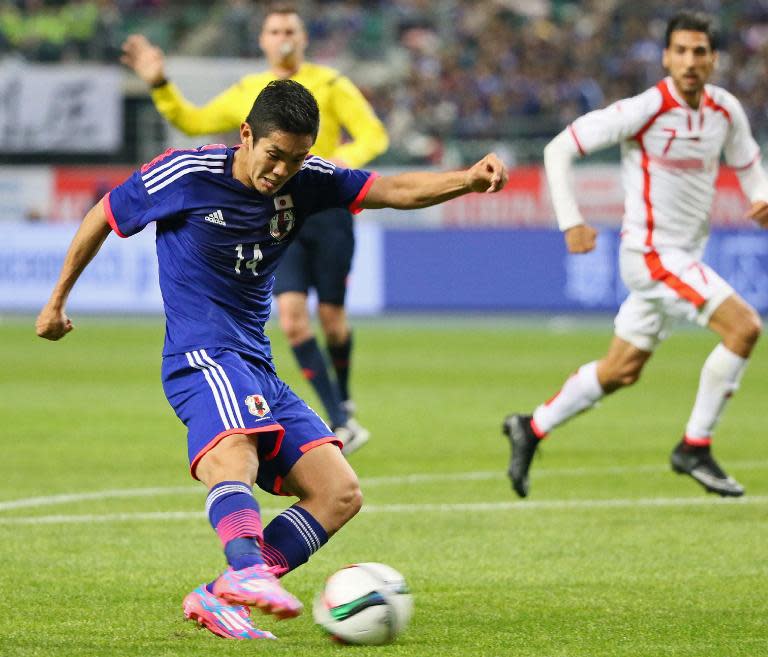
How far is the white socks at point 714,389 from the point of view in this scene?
7.69 metres

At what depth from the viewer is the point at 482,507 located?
24.6 ft

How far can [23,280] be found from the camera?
2283 cm

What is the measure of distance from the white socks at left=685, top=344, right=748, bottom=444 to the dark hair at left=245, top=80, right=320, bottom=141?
3.56 m

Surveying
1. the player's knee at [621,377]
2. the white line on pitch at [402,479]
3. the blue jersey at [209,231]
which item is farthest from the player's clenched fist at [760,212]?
the blue jersey at [209,231]

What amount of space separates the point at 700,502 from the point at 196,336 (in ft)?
11.8

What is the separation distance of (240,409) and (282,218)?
712 millimetres

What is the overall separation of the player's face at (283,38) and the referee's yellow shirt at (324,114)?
128 mm

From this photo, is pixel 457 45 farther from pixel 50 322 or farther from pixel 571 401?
pixel 50 322

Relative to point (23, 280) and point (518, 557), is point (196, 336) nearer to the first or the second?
point (518, 557)

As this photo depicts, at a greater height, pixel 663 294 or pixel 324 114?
pixel 324 114

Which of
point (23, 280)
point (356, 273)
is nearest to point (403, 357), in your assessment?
point (356, 273)

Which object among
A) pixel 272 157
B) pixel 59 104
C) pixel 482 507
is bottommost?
pixel 59 104

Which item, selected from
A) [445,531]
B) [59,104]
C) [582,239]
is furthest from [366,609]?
[59,104]

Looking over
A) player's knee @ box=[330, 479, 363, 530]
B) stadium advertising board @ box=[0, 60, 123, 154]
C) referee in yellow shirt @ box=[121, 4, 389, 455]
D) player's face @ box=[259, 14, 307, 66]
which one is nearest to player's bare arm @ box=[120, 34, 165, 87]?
referee in yellow shirt @ box=[121, 4, 389, 455]
